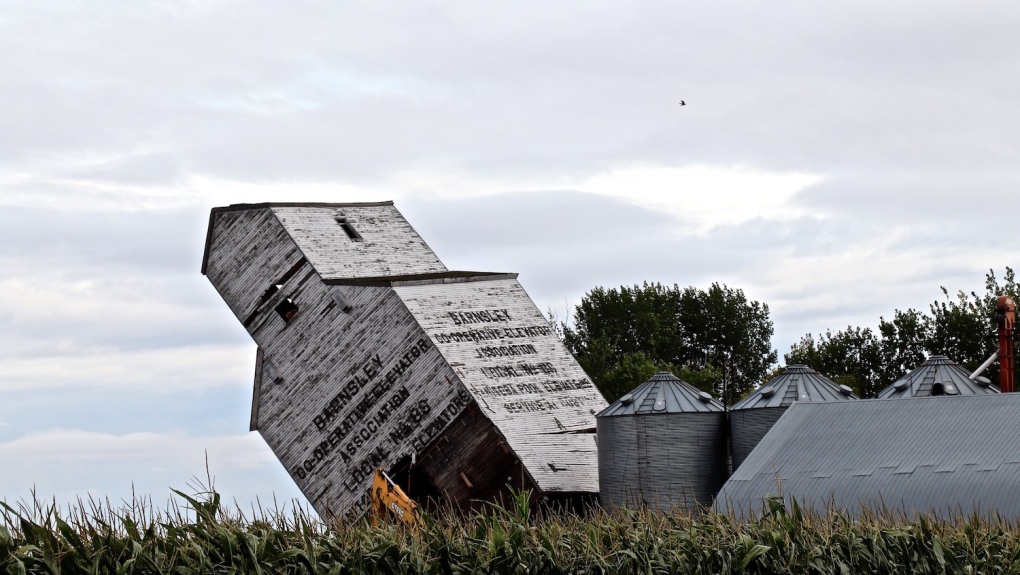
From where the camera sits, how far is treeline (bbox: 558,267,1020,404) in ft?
228

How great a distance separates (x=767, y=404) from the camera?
103ft

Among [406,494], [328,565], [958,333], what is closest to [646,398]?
[406,494]

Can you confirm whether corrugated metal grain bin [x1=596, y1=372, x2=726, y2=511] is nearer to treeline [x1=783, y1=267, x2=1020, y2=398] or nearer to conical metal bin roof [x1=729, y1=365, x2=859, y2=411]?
conical metal bin roof [x1=729, y1=365, x2=859, y2=411]

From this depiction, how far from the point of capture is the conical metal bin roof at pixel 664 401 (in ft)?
104

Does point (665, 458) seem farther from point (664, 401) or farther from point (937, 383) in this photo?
point (937, 383)

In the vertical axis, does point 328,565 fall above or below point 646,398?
below

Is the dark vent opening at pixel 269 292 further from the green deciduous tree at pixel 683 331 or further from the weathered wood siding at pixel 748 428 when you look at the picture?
the green deciduous tree at pixel 683 331

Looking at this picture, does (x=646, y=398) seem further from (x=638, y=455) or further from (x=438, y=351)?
(x=438, y=351)

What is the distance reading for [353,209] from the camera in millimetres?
42000

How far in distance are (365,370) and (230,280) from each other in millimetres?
6875

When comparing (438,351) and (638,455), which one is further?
(438,351)

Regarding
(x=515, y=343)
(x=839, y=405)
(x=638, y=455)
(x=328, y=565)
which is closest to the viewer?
(x=328, y=565)

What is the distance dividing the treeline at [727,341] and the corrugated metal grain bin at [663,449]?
128ft

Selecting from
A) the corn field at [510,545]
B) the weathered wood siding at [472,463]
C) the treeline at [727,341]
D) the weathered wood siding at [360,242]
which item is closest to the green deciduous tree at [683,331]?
the treeline at [727,341]
